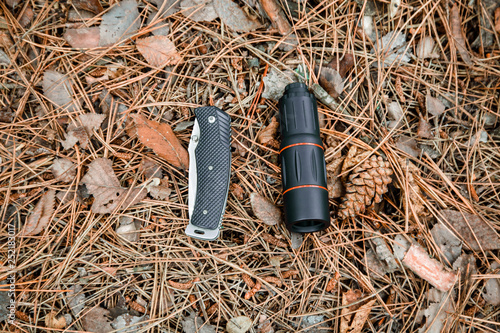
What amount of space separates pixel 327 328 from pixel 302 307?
23 centimetres

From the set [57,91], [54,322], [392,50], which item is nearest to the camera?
[54,322]

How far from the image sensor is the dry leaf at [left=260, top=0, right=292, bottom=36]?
266 centimetres

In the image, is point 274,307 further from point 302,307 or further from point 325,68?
point 325,68

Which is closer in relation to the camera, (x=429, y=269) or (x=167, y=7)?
(x=429, y=269)

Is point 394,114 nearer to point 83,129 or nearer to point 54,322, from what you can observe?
point 83,129

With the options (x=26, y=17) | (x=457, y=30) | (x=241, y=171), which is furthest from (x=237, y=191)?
(x=457, y=30)

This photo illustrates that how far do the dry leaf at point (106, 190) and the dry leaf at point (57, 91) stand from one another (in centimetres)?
50

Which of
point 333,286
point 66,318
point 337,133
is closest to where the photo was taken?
point 66,318

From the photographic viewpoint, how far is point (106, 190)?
2.48 metres

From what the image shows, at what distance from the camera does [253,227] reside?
2.55 meters

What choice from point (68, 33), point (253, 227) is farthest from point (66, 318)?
point (68, 33)

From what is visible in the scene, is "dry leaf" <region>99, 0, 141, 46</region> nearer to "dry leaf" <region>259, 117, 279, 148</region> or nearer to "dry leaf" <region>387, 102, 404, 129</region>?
"dry leaf" <region>259, 117, 279, 148</region>

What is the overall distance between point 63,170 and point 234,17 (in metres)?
1.74

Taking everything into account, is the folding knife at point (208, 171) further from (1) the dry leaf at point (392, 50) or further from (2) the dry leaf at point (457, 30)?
(2) the dry leaf at point (457, 30)
